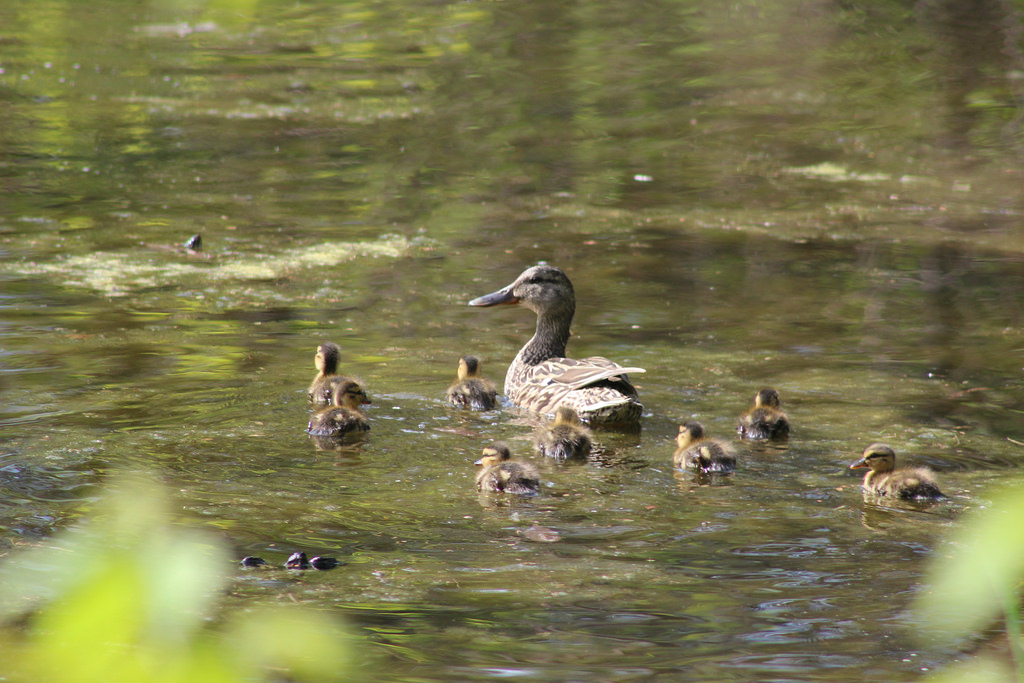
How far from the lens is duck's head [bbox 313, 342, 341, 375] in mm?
6484

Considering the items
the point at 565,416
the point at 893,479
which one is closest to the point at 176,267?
the point at 565,416

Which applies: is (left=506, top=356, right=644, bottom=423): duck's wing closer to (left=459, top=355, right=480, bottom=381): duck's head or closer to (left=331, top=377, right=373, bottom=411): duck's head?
(left=459, top=355, right=480, bottom=381): duck's head

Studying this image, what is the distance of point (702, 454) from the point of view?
5.19 m

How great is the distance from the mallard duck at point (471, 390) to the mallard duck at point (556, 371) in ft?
0.95

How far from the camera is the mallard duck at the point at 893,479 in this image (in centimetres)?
475

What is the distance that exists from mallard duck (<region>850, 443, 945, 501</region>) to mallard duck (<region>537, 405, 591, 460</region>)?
1.19 metres

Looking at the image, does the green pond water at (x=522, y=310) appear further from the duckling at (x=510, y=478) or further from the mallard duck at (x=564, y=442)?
the mallard duck at (x=564, y=442)

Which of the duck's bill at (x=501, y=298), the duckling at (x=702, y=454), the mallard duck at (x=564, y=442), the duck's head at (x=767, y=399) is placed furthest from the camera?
the duck's bill at (x=501, y=298)

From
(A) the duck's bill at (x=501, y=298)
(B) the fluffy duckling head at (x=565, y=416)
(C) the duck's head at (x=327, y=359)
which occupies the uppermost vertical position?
(A) the duck's bill at (x=501, y=298)

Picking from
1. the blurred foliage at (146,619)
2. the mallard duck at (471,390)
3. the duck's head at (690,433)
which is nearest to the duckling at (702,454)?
the duck's head at (690,433)

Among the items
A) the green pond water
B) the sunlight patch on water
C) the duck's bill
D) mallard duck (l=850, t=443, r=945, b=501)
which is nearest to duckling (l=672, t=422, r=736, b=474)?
the green pond water

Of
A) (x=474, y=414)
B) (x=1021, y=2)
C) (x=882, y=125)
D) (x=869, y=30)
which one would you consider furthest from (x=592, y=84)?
(x=474, y=414)

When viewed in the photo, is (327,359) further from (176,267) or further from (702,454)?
(176,267)

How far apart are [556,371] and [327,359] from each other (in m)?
1.20
